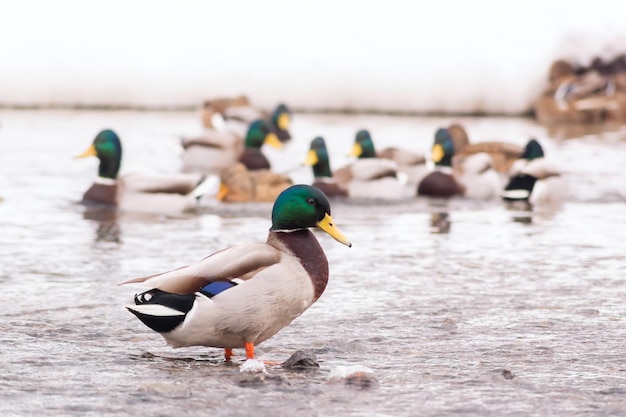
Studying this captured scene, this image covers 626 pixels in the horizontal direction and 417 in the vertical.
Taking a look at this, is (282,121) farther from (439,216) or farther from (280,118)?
(439,216)

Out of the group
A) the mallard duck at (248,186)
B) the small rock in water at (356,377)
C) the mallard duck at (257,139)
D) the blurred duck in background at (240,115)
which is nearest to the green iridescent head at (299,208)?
the small rock in water at (356,377)

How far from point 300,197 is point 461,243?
4217 mm

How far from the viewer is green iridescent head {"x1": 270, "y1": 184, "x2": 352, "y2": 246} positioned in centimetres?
561

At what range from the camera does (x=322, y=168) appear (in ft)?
43.0

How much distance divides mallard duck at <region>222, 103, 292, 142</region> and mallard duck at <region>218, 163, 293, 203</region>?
209 inches

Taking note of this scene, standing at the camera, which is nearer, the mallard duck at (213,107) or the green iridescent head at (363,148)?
the green iridescent head at (363,148)

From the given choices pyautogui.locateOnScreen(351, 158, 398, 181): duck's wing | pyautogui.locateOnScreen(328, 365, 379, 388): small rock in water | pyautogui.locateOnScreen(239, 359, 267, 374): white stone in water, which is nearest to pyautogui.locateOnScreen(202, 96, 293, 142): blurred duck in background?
pyautogui.locateOnScreen(351, 158, 398, 181): duck's wing

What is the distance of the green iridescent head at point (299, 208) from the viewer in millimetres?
5605

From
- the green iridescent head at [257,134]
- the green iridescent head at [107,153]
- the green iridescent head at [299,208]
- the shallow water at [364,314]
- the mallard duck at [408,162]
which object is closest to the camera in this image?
the shallow water at [364,314]

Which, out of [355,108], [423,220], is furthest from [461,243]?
[355,108]

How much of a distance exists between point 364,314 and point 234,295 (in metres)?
1.56

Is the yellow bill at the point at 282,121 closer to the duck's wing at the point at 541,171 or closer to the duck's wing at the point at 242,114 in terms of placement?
the duck's wing at the point at 242,114

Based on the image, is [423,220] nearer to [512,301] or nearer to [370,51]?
[512,301]

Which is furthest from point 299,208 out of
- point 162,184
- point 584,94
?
point 584,94
